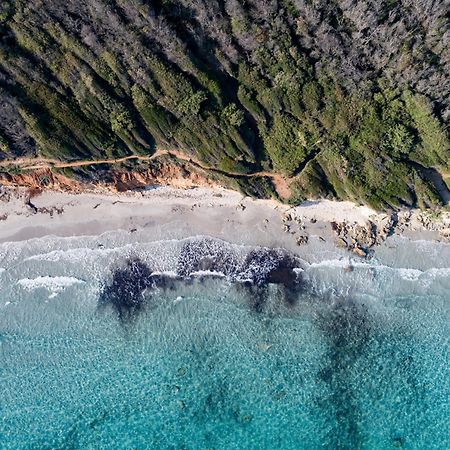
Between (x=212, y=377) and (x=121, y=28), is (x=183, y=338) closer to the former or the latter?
(x=212, y=377)

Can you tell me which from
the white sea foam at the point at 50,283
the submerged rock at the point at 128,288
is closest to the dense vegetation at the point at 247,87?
the submerged rock at the point at 128,288

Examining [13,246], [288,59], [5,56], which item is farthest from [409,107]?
[13,246]

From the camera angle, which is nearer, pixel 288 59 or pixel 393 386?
pixel 288 59

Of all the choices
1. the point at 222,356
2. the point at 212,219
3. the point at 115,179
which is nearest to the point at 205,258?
the point at 212,219

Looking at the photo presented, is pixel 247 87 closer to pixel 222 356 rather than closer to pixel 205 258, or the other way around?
pixel 205 258

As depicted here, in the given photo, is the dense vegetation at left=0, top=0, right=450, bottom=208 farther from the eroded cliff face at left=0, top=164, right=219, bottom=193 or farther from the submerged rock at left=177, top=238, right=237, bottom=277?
the submerged rock at left=177, top=238, right=237, bottom=277

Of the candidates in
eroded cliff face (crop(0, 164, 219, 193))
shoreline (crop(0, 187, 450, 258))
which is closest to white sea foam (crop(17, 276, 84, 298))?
shoreline (crop(0, 187, 450, 258))
